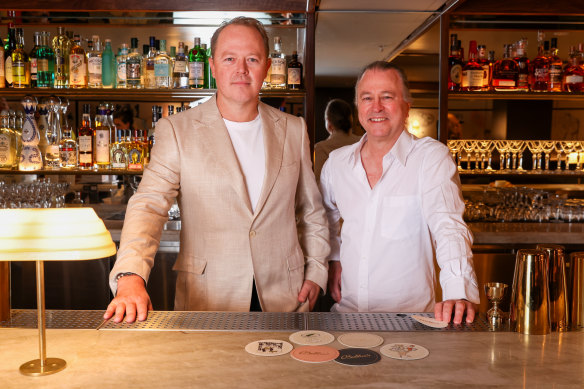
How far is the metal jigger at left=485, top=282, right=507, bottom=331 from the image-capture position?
4.87 feet

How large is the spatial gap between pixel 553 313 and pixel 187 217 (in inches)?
48.3

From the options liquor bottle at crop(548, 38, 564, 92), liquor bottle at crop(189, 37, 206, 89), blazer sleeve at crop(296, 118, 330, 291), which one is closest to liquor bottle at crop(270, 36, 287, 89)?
liquor bottle at crop(189, 37, 206, 89)

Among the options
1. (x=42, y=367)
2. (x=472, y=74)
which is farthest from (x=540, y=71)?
(x=42, y=367)

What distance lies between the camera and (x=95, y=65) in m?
3.39

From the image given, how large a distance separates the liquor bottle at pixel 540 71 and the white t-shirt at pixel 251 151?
7.53 ft

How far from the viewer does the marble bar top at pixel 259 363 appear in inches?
45.2

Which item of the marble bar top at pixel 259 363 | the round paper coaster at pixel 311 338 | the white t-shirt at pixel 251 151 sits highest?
the white t-shirt at pixel 251 151

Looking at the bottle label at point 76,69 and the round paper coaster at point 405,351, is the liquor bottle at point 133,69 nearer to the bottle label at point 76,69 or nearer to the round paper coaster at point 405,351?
the bottle label at point 76,69

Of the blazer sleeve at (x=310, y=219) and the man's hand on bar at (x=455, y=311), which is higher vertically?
the blazer sleeve at (x=310, y=219)

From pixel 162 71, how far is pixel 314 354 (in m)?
2.53

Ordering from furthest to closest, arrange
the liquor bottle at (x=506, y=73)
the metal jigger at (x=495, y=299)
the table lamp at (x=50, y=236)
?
1. the liquor bottle at (x=506, y=73)
2. the metal jigger at (x=495, y=299)
3. the table lamp at (x=50, y=236)

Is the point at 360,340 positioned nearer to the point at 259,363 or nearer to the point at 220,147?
the point at 259,363

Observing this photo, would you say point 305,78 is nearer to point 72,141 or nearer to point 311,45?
point 311,45

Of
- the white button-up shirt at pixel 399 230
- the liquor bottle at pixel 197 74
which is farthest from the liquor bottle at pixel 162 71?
the white button-up shirt at pixel 399 230
